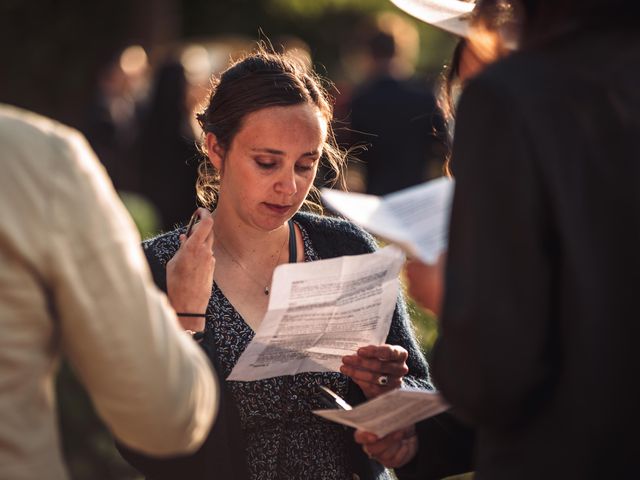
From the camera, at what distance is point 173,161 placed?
8375 mm

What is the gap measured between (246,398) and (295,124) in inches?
29.8

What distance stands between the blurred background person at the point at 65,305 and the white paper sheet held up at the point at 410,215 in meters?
0.34

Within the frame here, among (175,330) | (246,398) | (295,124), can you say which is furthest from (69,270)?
(295,124)

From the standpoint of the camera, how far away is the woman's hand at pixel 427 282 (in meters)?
1.80

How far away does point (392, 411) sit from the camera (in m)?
2.28

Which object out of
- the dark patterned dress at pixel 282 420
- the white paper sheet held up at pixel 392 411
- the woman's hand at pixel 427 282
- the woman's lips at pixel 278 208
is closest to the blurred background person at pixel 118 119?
the woman's lips at pixel 278 208

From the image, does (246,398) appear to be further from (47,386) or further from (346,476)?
(47,386)

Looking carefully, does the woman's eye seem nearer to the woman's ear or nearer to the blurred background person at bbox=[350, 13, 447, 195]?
the woman's ear

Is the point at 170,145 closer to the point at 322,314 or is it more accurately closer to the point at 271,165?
the point at 271,165

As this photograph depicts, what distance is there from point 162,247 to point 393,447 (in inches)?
30.6

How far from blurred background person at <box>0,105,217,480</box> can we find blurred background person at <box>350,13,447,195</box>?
19.3 ft

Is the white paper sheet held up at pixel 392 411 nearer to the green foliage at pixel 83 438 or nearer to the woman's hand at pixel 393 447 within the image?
the woman's hand at pixel 393 447

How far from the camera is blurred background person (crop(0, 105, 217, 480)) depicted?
5.06 feet

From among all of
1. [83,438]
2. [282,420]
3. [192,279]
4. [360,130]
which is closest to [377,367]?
[282,420]
